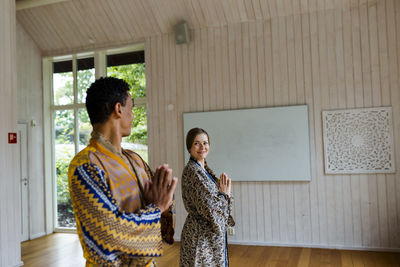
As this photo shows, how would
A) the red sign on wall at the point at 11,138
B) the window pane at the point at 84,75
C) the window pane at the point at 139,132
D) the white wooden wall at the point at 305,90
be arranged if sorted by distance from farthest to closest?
the window pane at the point at 84,75
the window pane at the point at 139,132
the white wooden wall at the point at 305,90
the red sign on wall at the point at 11,138

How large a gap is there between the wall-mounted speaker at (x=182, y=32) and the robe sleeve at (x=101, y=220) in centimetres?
473

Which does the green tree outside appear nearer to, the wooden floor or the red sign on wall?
the wooden floor

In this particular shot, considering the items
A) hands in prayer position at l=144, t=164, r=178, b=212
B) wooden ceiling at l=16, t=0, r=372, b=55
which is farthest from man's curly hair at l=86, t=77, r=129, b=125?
wooden ceiling at l=16, t=0, r=372, b=55

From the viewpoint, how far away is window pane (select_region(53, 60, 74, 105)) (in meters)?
6.74

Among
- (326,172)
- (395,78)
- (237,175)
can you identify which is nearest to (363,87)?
(395,78)

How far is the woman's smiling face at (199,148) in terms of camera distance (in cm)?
263

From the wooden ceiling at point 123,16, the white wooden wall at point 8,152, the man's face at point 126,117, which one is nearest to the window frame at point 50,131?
the wooden ceiling at point 123,16

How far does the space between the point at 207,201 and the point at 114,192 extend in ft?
4.45

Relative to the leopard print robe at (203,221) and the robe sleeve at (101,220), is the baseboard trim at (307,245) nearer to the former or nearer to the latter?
the leopard print robe at (203,221)

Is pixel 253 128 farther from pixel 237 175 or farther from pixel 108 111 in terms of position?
pixel 108 111

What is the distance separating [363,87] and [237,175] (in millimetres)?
2245

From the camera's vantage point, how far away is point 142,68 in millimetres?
6152

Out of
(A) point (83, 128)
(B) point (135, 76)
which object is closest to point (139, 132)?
(B) point (135, 76)

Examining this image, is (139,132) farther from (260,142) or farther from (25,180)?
(25,180)
